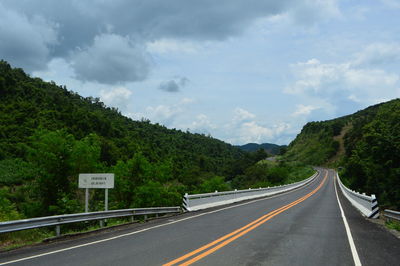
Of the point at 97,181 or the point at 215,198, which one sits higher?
the point at 97,181

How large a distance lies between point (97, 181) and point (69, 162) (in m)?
14.9

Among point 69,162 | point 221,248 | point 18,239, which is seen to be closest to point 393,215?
point 221,248

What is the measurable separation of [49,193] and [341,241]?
24806 mm

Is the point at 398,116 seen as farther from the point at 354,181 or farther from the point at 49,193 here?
the point at 49,193

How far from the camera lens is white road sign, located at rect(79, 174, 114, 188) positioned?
14.0 meters

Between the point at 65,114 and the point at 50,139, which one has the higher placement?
the point at 65,114

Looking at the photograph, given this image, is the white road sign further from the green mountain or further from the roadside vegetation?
the green mountain

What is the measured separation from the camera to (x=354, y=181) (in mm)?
77000

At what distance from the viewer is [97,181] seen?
1423 cm

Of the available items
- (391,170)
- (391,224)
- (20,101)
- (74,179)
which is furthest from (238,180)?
(391,224)

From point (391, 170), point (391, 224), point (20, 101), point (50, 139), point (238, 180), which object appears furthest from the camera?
point (238, 180)

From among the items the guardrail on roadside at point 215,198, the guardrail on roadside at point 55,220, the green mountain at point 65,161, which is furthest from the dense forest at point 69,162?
the guardrail on roadside at point 215,198

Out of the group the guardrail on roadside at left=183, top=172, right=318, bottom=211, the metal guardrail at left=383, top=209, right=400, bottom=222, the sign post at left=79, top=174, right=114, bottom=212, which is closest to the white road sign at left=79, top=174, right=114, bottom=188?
the sign post at left=79, top=174, right=114, bottom=212

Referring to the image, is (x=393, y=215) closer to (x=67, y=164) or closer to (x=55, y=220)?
(x=55, y=220)
